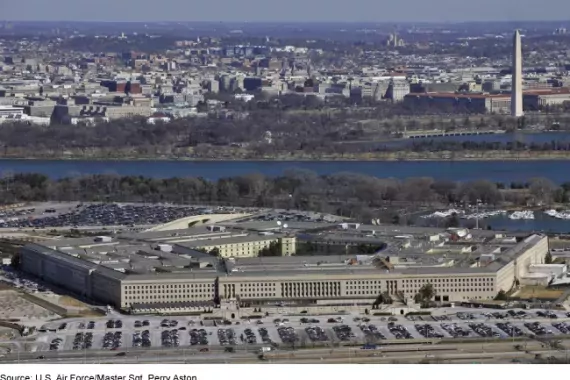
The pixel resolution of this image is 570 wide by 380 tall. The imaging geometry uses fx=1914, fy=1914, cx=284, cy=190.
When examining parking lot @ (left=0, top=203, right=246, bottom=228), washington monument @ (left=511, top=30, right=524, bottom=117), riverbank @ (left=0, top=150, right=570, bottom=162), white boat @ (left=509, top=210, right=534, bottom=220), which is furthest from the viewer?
washington monument @ (left=511, top=30, right=524, bottom=117)

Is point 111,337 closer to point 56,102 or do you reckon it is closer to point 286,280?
point 286,280

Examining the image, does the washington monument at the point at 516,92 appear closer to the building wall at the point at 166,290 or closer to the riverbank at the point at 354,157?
the riverbank at the point at 354,157

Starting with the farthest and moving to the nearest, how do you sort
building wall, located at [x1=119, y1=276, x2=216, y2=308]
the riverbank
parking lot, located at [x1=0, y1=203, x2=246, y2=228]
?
the riverbank
parking lot, located at [x1=0, y1=203, x2=246, y2=228]
building wall, located at [x1=119, y1=276, x2=216, y2=308]

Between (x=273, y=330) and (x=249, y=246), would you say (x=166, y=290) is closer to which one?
(x=273, y=330)

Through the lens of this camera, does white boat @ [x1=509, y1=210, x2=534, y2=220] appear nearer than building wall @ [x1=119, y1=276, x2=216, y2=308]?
No

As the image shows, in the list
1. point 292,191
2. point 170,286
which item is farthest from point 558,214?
point 170,286

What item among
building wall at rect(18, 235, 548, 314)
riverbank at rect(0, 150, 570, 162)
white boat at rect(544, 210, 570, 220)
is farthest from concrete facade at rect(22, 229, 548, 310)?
riverbank at rect(0, 150, 570, 162)

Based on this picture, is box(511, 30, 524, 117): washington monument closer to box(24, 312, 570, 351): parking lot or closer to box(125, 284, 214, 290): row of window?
box(125, 284, 214, 290): row of window
